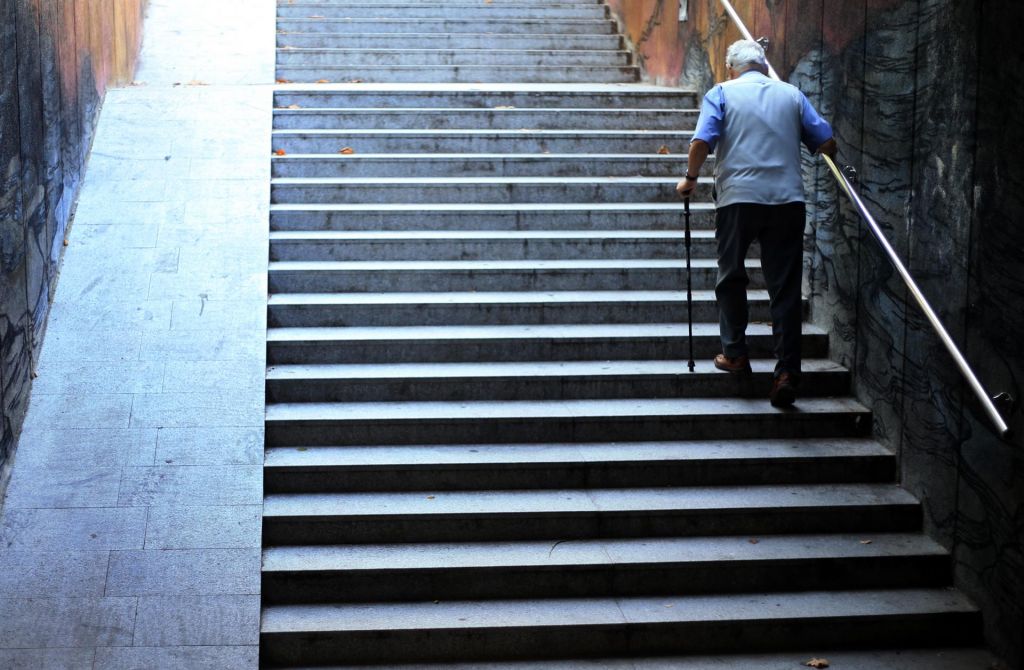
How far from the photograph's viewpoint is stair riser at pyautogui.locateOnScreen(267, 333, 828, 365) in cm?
614

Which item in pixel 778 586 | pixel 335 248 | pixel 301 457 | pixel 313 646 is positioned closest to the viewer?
pixel 313 646

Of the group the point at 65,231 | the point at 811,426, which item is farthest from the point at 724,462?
the point at 65,231

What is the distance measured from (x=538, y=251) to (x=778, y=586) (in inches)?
106

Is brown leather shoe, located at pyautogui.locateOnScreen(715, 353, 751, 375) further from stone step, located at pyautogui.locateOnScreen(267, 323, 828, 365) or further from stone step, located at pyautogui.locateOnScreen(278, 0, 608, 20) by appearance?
stone step, located at pyautogui.locateOnScreen(278, 0, 608, 20)

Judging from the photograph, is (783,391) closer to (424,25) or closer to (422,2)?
(424,25)

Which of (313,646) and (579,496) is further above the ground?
(579,496)

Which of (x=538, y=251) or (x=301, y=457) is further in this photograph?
(x=538, y=251)

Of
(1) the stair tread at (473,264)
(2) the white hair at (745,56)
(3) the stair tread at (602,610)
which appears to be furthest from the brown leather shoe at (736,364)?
(2) the white hair at (745,56)

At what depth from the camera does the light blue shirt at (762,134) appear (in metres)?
5.86

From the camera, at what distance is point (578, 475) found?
5.47m

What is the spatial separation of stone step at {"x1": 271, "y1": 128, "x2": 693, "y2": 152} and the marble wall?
56.6 inches

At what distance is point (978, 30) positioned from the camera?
4805 millimetres

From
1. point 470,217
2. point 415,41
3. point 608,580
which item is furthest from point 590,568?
point 415,41

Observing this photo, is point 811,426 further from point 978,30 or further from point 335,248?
point 335,248
